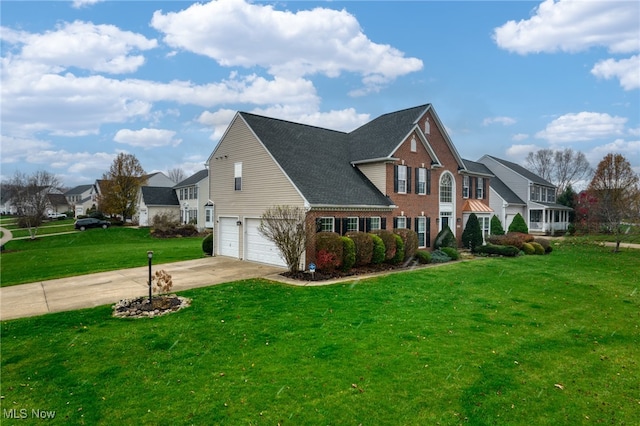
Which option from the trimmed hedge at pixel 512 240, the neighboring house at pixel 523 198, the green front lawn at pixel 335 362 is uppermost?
the neighboring house at pixel 523 198

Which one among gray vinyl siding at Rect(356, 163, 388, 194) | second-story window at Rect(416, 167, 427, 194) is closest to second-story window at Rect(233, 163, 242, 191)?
gray vinyl siding at Rect(356, 163, 388, 194)

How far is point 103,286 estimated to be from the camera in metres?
13.7

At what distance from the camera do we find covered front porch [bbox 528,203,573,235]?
135ft

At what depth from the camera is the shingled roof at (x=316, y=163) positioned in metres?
17.9

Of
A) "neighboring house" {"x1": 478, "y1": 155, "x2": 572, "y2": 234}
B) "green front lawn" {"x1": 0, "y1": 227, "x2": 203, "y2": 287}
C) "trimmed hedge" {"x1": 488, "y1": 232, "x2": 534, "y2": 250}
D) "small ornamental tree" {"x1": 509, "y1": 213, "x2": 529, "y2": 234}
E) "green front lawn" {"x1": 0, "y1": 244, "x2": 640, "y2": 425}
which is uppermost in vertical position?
"neighboring house" {"x1": 478, "y1": 155, "x2": 572, "y2": 234}

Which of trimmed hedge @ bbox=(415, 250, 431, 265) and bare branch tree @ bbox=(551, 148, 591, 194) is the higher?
bare branch tree @ bbox=(551, 148, 591, 194)

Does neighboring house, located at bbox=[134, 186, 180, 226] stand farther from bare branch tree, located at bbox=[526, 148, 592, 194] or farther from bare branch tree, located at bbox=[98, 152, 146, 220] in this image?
A: bare branch tree, located at bbox=[526, 148, 592, 194]

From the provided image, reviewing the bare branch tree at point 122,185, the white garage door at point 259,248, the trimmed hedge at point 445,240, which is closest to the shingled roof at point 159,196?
the bare branch tree at point 122,185

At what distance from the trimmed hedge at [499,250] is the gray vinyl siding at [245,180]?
14244mm

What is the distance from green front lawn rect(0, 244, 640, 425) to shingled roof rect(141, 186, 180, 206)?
42959 mm

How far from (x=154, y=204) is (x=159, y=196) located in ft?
7.27

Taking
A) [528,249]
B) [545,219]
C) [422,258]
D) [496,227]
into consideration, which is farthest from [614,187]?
[422,258]

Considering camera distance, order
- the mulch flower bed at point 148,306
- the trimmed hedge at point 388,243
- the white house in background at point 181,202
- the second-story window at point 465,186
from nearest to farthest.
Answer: the mulch flower bed at point 148,306 → the trimmed hedge at point 388,243 → the second-story window at point 465,186 → the white house in background at point 181,202

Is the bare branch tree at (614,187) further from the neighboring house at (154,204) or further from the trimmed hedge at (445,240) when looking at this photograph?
the neighboring house at (154,204)
